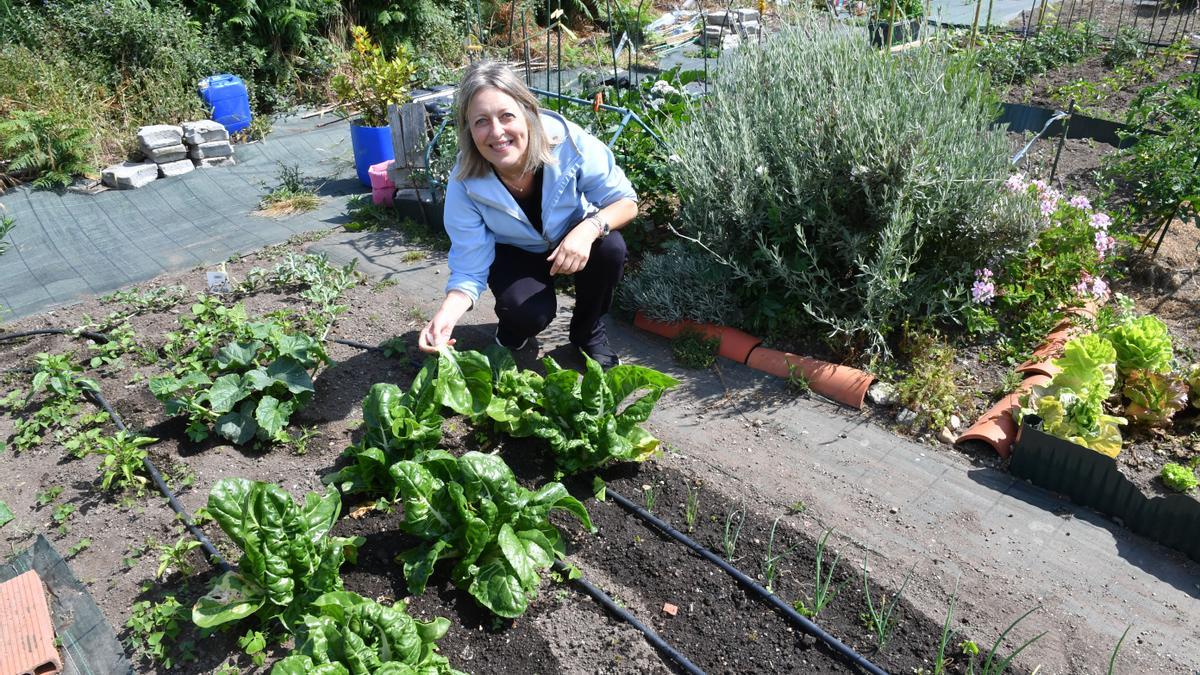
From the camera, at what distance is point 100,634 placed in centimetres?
237

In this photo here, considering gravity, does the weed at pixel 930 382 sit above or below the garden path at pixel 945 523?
above

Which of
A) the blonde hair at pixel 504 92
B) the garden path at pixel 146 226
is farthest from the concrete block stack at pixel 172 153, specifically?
the blonde hair at pixel 504 92

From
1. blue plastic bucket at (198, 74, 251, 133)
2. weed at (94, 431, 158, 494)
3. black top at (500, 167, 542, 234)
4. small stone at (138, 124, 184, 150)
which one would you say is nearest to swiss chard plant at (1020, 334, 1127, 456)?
black top at (500, 167, 542, 234)

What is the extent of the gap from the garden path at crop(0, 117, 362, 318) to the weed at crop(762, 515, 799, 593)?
383 cm

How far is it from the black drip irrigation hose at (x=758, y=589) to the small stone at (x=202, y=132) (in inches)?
209

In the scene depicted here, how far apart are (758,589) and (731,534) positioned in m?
0.27

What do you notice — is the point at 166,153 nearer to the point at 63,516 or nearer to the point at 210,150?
the point at 210,150

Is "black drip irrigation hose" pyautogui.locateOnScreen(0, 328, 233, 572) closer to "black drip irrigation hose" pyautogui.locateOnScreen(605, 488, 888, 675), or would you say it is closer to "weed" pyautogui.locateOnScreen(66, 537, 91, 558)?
"weed" pyautogui.locateOnScreen(66, 537, 91, 558)

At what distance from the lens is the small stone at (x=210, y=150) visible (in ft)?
21.6

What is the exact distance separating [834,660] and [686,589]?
479 mm

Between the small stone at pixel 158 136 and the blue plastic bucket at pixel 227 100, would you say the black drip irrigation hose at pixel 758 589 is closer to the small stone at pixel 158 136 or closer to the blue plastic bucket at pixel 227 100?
the small stone at pixel 158 136

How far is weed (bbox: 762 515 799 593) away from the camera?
2514 millimetres

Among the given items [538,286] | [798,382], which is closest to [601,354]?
[538,286]

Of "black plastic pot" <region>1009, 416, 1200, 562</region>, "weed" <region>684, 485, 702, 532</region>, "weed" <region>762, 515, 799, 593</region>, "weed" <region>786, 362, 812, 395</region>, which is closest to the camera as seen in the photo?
"weed" <region>762, 515, 799, 593</region>
